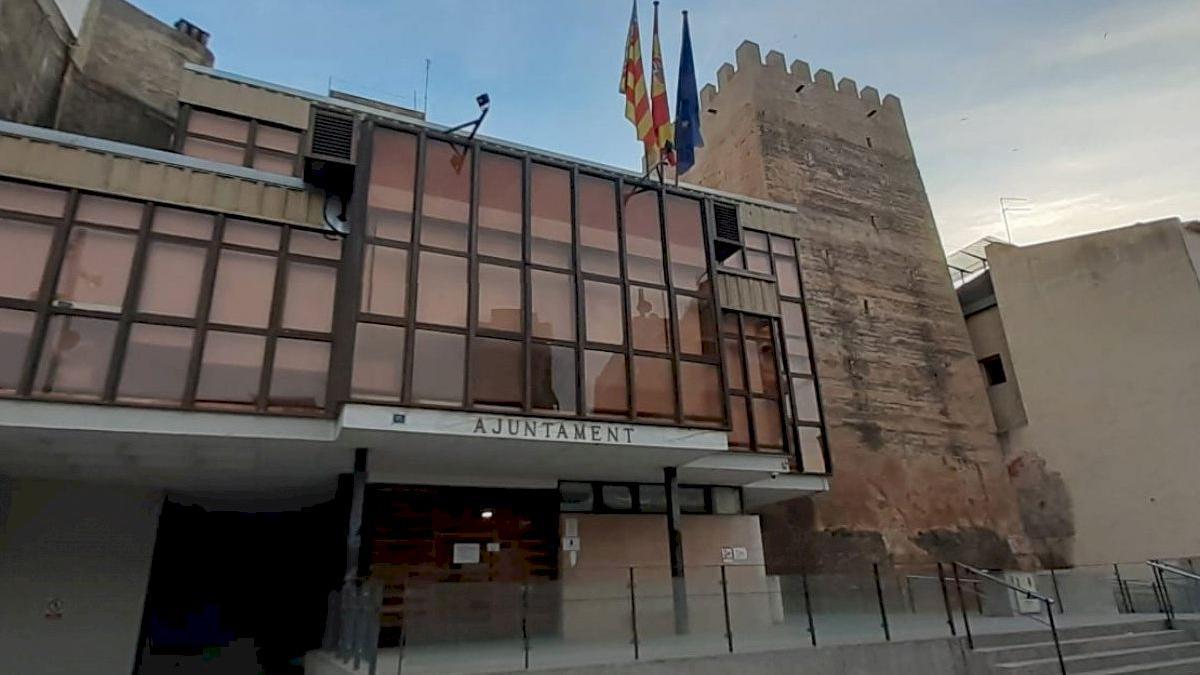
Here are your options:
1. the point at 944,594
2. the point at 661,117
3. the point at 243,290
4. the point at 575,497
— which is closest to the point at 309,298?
the point at 243,290

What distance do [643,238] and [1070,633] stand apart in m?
8.82

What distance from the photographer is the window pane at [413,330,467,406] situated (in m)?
8.34

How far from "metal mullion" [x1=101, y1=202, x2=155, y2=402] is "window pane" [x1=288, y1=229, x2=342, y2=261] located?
1756 mm

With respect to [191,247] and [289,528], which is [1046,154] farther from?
[289,528]

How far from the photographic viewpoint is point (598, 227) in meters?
10.4

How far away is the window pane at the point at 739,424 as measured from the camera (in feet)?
38.0

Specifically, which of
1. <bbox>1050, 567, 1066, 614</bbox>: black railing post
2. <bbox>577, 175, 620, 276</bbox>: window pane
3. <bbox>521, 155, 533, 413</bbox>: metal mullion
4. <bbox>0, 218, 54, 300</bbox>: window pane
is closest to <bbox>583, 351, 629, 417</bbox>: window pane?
<bbox>521, 155, 533, 413</bbox>: metal mullion

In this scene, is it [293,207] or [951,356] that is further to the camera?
[951,356]

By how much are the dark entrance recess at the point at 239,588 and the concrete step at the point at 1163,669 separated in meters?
11.2

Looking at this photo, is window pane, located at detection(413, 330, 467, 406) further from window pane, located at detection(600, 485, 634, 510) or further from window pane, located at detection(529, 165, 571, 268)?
window pane, located at detection(600, 485, 634, 510)

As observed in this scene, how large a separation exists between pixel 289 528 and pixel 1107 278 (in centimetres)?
2292

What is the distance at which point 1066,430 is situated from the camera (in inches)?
742

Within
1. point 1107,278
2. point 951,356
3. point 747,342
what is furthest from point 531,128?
point 1107,278

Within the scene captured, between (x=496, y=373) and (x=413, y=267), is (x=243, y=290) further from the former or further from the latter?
(x=496, y=373)
